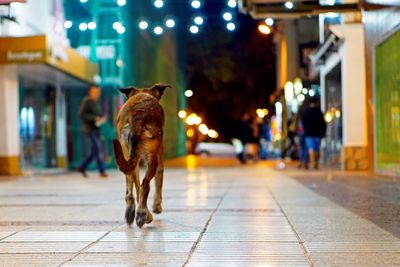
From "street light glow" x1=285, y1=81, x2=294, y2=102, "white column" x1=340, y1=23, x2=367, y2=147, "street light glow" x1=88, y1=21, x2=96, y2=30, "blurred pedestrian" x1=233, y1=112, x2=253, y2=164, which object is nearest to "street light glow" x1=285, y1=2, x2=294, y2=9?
"white column" x1=340, y1=23, x2=367, y2=147

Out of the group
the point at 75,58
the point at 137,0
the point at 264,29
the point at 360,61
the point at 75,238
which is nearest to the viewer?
the point at 75,238

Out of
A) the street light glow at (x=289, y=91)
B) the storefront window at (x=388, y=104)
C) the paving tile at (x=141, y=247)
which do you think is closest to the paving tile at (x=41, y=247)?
the paving tile at (x=141, y=247)

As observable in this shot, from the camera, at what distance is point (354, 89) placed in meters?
16.6

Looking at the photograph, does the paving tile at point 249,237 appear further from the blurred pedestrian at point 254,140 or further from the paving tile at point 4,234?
the blurred pedestrian at point 254,140

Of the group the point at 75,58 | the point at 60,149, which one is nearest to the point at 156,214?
the point at 75,58

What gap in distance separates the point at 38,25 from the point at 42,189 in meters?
7.22

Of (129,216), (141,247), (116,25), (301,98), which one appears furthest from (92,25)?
(141,247)

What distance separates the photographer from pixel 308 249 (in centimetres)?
502

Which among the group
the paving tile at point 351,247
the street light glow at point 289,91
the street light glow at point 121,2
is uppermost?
the street light glow at point 121,2

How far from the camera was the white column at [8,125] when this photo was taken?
16438 millimetres

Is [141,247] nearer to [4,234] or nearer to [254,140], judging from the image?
[4,234]

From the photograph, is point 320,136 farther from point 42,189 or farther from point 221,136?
point 221,136

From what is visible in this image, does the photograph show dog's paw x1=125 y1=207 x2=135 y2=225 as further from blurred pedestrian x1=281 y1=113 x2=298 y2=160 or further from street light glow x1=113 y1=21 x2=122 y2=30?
blurred pedestrian x1=281 y1=113 x2=298 y2=160

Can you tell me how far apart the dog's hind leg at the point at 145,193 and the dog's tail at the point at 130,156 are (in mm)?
148
